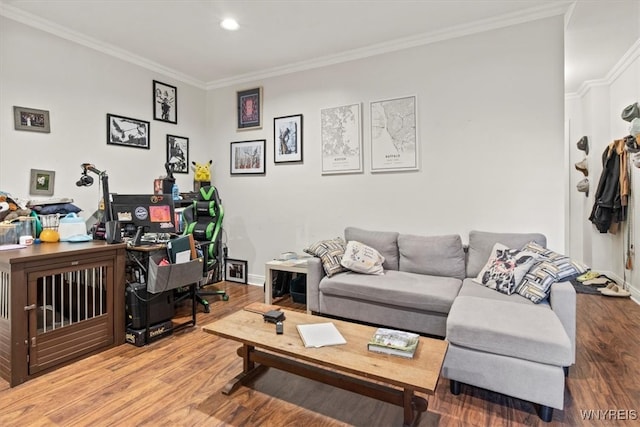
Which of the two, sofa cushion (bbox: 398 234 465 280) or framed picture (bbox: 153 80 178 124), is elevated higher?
framed picture (bbox: 153 80 178 124)

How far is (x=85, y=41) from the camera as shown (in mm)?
3346

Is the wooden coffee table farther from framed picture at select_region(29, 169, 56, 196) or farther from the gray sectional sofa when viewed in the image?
framed picture at select_region(29, 169, 56, 196)

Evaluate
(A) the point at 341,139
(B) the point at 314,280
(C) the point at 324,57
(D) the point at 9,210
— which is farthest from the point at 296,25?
(D) the point at 9,210

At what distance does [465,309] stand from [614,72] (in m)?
4.27

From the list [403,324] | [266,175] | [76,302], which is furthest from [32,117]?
[403,324]

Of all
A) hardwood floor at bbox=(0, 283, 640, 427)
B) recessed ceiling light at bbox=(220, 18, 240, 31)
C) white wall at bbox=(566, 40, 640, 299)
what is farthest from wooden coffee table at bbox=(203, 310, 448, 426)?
white wall at bbox=(566, 40, 640, 299)

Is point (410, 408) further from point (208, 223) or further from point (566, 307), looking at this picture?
point (208, 223)

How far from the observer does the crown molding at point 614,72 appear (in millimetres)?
3618

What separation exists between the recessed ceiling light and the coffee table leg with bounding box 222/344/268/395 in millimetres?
2764

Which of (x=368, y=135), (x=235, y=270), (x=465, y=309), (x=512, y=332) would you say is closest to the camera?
(x=512, y=332)

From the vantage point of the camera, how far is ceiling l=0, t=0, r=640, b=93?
2797mm

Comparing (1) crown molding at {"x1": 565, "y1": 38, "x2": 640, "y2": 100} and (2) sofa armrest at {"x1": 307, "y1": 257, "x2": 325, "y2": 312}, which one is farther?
(1) crown molding at {"x1": 565, "y1": 38, "x2": 640, "y2": 100}

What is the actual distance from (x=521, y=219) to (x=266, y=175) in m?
2.87

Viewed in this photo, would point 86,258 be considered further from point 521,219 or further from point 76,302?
point 521,219
